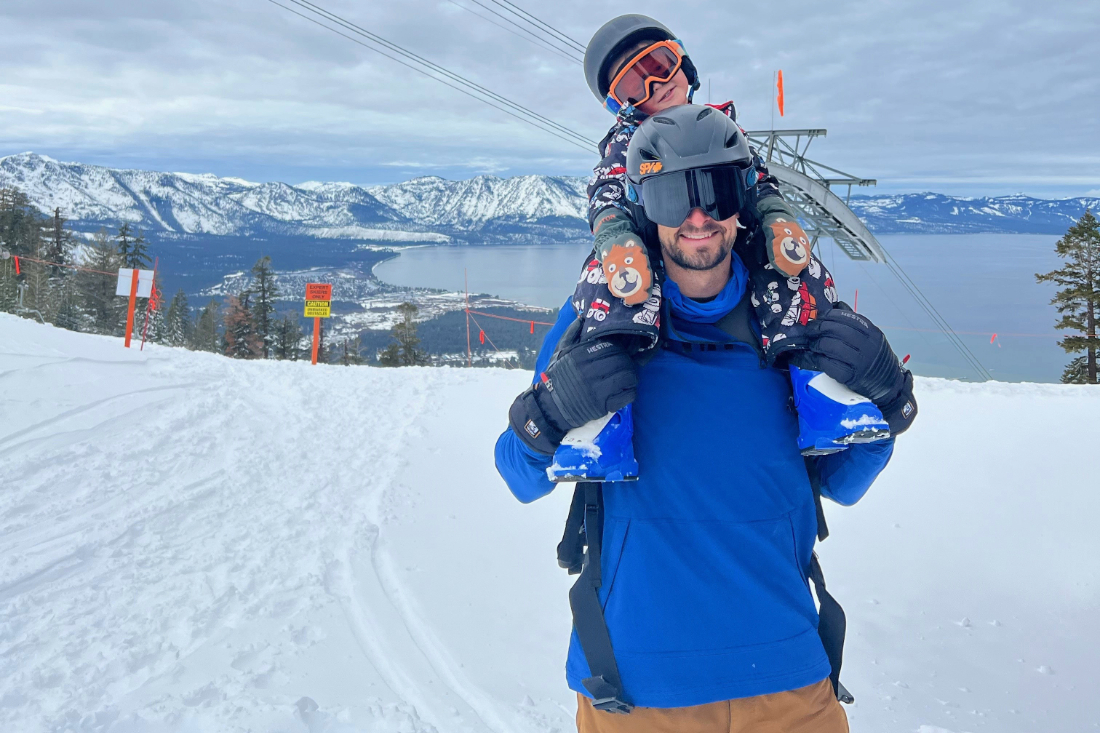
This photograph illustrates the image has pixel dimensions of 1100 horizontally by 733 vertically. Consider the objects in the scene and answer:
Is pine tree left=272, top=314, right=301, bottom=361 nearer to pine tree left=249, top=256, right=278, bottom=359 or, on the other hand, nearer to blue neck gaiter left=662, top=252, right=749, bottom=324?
pine tree left=249, top=256, right=278, bottom=359

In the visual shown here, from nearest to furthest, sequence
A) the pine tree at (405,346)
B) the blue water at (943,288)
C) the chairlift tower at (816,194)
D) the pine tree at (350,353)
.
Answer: the chairlift tower at (816,194) < the pine tree at (405,346) < the pine tree at (350,353) < the blue water at (943,288)

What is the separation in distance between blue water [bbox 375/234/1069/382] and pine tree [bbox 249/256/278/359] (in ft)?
59.3

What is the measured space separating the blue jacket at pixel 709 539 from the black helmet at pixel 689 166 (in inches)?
13.4

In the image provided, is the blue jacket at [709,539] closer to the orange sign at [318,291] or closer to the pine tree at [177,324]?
the orange sign at [318,291]

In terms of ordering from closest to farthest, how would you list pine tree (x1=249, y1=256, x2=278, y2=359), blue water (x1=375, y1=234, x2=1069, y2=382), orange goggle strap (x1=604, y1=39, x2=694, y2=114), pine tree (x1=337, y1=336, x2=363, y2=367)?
orange goggle strap (x1=604, y1=39, x2=694, y2=114) < pine tree (x1=249, y1=256, x2=278, y2=359) < pine tree (x1=337, y1=336, x2=363, y2=367) < blue water (x1=375, y1=234, x2=1069, y2=382)

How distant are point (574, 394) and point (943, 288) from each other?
308ft

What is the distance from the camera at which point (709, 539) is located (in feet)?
5.26

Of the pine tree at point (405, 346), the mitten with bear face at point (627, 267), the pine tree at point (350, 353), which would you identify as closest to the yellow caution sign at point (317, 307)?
the mitten with bear face at point (627, 267)

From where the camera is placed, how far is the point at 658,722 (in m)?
1.54

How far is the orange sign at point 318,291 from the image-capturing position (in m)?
13.9

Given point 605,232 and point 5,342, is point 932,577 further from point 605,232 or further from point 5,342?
point 5,342

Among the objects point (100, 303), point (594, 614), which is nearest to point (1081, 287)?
point (594, 614)

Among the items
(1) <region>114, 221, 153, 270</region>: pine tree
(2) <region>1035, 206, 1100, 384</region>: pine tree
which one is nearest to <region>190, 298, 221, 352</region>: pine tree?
(1) <region>114, 221, 153, 270</region>: pine tree

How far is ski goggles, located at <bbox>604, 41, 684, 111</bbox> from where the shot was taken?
345 centimetres
